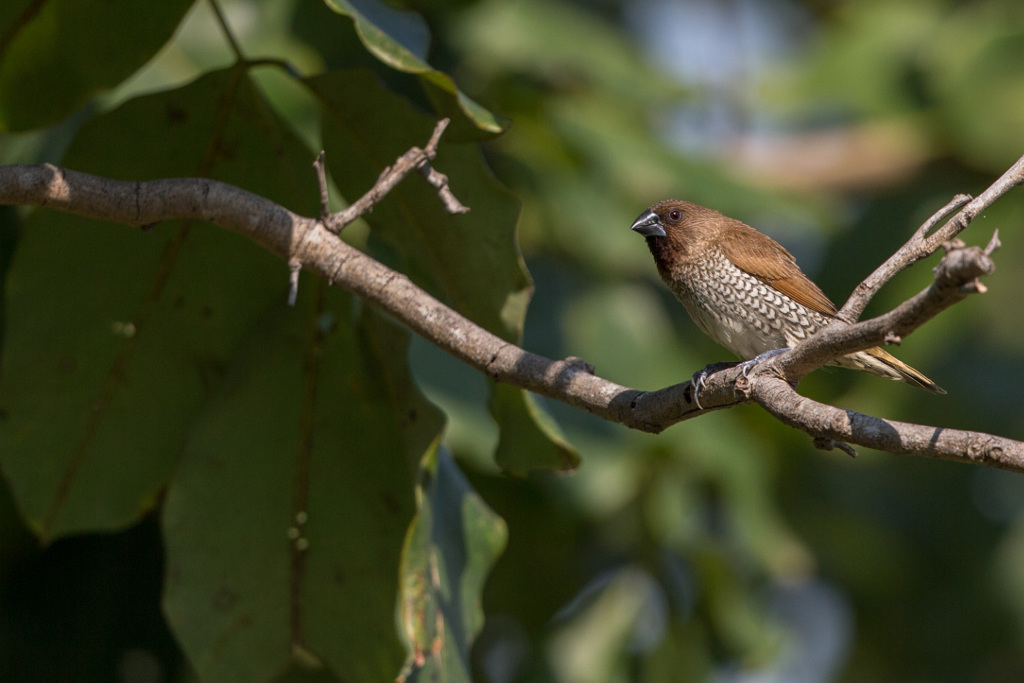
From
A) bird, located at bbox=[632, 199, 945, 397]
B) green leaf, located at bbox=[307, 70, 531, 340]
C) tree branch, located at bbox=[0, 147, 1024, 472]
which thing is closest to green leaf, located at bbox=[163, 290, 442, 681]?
green leaf, located at bbox=[307, 70, 531, 340]

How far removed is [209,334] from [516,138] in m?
2.01

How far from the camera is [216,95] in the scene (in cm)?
265

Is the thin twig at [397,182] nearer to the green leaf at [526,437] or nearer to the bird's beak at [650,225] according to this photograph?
the green leaf at [526,437]

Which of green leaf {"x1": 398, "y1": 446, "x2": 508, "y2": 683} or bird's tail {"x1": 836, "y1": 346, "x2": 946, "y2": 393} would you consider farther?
bird's tail {"x1": 836, "y1": 346, "x2": 946, "y2": 393}

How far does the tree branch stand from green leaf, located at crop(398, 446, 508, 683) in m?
0.44

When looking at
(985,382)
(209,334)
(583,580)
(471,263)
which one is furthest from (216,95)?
(985,382)

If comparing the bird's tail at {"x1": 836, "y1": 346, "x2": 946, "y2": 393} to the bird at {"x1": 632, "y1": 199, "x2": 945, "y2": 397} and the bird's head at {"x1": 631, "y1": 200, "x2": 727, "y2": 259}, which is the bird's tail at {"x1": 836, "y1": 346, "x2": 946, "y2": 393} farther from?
the bird's head at {"x1": 631, "y1": 200, "x2": 727, "y2": 259}

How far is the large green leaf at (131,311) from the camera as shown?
8.68ft

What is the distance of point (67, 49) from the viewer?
251 cm

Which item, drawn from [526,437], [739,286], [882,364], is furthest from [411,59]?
[882,364]

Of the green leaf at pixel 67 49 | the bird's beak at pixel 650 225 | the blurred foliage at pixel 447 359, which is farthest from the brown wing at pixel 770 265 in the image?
the green leaf at pixel 67 49

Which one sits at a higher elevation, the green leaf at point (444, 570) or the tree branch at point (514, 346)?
the tree branch at point (514, 346)

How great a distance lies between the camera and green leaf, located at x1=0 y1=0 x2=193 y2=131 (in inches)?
97.1

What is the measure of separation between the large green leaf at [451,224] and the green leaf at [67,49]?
41 cm
